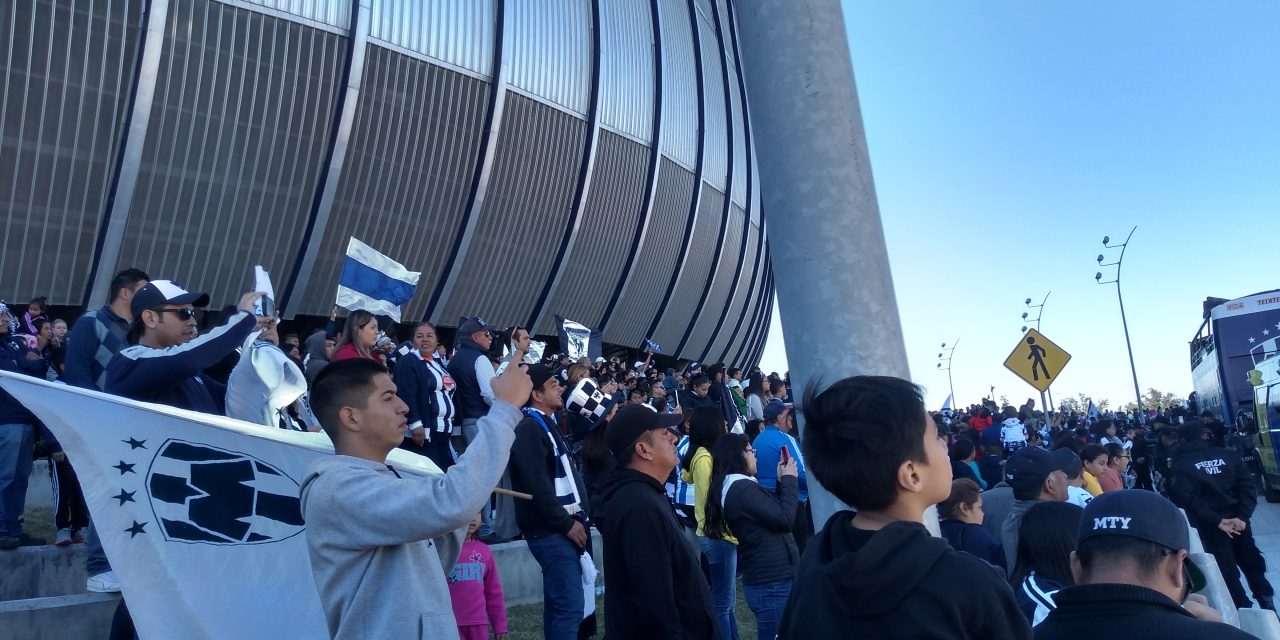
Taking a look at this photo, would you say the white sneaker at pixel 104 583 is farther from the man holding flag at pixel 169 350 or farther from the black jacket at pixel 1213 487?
the black jacket at pixel 1213 487

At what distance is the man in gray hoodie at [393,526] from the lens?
2.88 metres

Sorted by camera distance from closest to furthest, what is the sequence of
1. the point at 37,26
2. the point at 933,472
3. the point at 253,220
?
the point at 933,472
the point at 37,26
the point at 253,220

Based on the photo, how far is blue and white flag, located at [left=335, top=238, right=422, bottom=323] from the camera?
1036 centimetres

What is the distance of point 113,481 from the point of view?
14.2 feet

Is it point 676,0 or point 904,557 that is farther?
point 676,0

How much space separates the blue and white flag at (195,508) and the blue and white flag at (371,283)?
5879 mm

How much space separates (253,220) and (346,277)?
27.5 feet

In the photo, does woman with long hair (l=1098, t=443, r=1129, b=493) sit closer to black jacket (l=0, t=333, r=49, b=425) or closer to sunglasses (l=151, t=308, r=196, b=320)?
sunglasses (l=151, t=308, r=196, b=320)

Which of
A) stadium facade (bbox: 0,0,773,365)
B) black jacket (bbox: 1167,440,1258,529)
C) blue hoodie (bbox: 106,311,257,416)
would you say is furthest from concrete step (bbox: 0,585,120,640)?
stadium facade (bbox: 0,0,773,365)

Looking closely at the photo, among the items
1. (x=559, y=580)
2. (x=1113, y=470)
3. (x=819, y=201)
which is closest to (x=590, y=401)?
(x=559, y=580)

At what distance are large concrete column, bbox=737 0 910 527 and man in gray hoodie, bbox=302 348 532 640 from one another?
1.02 meters

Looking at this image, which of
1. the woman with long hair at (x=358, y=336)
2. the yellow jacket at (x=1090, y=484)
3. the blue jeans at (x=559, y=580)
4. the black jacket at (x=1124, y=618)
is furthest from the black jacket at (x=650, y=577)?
the yellow jacket at (x=1090, y=484)

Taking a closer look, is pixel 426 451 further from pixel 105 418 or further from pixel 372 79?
pixel 372 79

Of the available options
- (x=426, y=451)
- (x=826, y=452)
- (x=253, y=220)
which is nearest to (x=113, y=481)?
(x=826, y=452)
